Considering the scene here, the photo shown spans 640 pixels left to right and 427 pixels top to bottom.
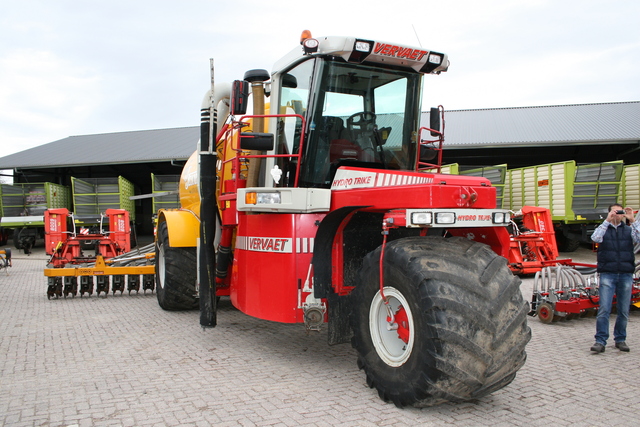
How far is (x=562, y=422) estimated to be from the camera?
12.1 ft

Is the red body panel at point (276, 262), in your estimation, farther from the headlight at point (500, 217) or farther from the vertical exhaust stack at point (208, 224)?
the headlight at point (500, 217)

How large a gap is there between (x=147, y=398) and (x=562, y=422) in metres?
3.18

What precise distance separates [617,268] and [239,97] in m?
4.45

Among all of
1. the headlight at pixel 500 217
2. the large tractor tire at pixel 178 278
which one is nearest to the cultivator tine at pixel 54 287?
the large tractor tire at pixel 178 278

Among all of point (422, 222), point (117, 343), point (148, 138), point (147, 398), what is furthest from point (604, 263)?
point (148, 138)

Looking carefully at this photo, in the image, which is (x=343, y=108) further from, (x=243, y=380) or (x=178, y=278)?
(x=178, y=278)

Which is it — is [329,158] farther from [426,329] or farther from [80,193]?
[80,193]

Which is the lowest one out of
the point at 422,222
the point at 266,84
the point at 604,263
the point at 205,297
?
the point at 205,297

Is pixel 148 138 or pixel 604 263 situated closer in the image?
pixel 604 263

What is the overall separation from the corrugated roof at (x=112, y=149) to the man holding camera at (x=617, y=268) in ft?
65.2

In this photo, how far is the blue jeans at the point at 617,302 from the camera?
5.60 metres

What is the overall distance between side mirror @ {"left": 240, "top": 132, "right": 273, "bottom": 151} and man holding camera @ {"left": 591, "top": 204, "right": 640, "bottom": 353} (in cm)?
372

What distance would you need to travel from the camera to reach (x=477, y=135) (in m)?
22.2

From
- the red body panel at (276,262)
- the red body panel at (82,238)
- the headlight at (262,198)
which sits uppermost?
the headlight at (262,198)
